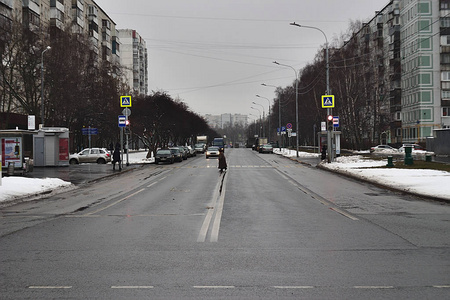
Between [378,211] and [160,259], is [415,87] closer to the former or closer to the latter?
[378,211]

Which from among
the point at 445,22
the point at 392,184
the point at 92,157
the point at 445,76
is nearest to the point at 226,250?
the point at 392,184

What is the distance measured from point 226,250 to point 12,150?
23.0 meters

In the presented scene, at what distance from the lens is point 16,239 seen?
8.30 metres

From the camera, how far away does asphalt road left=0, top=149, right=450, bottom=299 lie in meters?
5.28

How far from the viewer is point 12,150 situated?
1050 inches

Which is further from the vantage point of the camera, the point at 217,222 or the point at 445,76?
the point at 445,76

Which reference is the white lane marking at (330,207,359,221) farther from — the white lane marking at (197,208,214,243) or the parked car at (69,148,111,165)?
the parked car at (69,148,111,165)

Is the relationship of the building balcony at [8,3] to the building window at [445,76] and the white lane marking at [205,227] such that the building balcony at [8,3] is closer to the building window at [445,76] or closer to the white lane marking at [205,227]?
the white lane marking at [205,227]

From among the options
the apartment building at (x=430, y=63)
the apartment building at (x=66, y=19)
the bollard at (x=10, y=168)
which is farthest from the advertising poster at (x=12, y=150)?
the apartment building at (x=430, y=63)

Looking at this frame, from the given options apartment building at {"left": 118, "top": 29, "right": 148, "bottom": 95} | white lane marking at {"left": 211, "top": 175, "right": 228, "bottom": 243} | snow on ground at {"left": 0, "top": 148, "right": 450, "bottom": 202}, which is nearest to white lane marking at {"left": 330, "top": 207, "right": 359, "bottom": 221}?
white lane marking at {"left": 211, "top": 175, "right": 228, "bottom": 243}

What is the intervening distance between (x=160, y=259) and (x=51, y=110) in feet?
135

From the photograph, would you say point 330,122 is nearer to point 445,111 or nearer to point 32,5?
point 32,5

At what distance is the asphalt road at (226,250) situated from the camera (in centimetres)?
528

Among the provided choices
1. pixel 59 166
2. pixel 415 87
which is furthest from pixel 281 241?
→ pixel 415 87
